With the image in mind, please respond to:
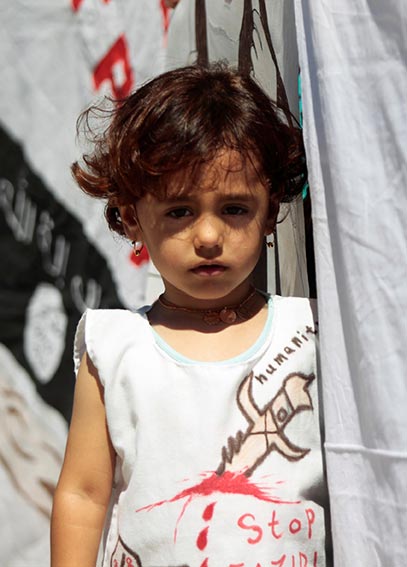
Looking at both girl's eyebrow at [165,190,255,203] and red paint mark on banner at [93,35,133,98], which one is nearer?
girl's eyebrow at [165,190,255,203]

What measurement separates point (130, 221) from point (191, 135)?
17 cm

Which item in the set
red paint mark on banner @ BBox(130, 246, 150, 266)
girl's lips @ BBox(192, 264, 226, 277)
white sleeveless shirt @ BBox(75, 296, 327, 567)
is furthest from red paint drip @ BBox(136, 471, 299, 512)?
red paint mark on banner @ BBox(130, 246, 150, 266)

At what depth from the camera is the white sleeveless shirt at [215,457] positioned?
44.8 inches

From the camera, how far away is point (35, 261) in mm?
2010

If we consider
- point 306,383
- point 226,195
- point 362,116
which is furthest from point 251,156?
point 306,383

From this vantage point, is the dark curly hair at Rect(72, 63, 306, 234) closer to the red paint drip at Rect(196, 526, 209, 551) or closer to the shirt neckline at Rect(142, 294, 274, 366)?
the shirt neckline at Rect(142, 294, 274, 366)

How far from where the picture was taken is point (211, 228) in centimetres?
117

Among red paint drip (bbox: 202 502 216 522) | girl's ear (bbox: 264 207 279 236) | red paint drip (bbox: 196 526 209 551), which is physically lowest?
red paint drip (bbox: 196 526 209 551)

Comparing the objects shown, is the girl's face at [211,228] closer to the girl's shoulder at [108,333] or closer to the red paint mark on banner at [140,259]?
the girl's shoulder at [108,333]

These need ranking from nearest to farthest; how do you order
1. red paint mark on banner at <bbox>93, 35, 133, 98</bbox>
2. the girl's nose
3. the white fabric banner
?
the girl's nose < the white fabric banner < red paint mark on banner at <bbox>93, 35, 133, 98</bbox>

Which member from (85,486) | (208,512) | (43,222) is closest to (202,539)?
(208,512)

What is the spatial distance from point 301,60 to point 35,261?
974mm

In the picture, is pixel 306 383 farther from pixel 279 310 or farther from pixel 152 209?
pixel 152 209

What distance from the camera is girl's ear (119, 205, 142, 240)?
130 centimetres
